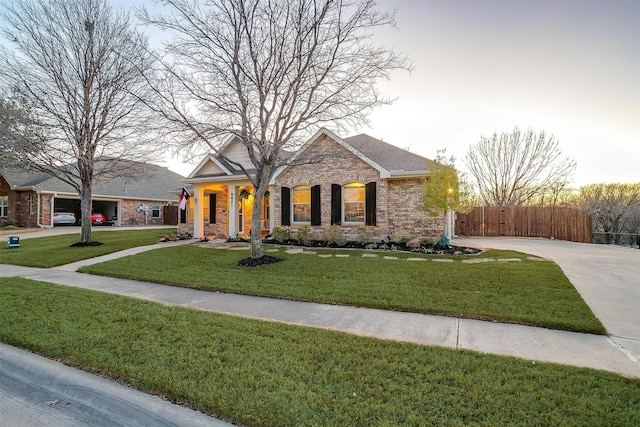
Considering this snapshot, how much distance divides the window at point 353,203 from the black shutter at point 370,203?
12.8 inches

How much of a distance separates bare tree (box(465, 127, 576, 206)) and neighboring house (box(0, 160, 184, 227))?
2137 centimetres

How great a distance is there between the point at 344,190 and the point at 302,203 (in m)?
2.06

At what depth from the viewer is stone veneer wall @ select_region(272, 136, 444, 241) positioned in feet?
41.5

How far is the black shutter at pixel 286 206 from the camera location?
1429 cm

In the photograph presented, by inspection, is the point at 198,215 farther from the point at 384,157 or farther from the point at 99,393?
the point at 99,393

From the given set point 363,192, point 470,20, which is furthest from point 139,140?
point 470,20

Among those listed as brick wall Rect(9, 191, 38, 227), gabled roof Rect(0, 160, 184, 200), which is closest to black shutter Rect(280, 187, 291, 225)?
gabled roof Rect(0, 160, 184, 200)

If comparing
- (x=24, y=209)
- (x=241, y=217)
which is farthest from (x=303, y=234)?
(x=24, y=209)

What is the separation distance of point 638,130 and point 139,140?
19.4 m

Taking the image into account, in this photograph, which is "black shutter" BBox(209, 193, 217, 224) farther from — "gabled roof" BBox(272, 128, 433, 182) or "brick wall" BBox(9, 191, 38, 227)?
"brick wall" BBox(9, 191, 38, 227)

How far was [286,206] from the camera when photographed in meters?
14.3

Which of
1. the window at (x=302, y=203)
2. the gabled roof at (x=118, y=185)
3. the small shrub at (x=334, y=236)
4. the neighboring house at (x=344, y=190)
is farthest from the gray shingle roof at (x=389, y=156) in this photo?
the gabled roof at (x=118, y=185)

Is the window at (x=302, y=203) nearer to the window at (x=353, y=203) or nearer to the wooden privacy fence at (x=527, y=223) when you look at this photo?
the window at (x=353, y=203)

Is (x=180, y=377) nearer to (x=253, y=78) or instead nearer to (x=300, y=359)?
(x=300, y=359)
